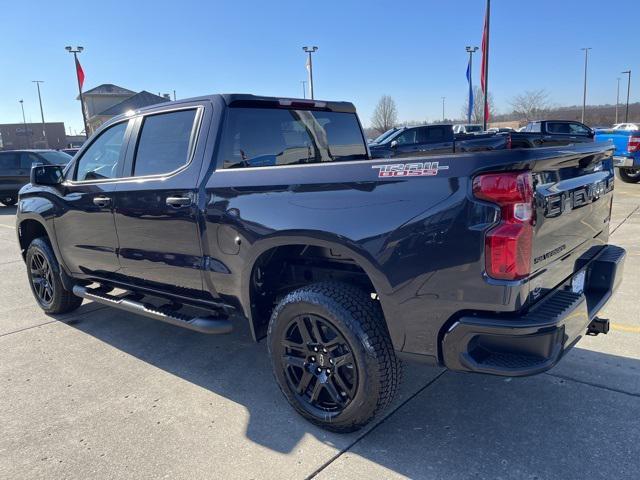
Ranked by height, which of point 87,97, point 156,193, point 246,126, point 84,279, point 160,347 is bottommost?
point 160,347

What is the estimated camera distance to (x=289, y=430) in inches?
113

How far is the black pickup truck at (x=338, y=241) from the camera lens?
2.15m

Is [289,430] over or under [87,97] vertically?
under

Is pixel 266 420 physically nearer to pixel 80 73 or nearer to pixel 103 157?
pixel 103 157

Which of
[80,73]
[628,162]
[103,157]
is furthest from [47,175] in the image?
[80,73]

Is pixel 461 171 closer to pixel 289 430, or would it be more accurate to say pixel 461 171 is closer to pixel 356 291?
pixel 356 291

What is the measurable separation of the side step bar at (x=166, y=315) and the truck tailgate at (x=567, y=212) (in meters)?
1.95

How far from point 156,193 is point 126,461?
1.69 m

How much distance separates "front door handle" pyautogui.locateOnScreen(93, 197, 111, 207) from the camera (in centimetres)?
382

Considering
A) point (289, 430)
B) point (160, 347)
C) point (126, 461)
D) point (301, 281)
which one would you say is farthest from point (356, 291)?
point (160, 347)

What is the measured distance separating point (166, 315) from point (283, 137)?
152cm

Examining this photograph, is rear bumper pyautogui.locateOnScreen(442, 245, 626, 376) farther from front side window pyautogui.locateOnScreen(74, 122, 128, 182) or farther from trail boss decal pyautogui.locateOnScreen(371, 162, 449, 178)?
front side window pyautogui.locateOnScreen(74, 122, 128, 182)

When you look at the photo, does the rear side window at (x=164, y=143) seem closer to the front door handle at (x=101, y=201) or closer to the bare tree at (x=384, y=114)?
the front door handle at (x=101, y=201)

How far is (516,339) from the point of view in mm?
2150
